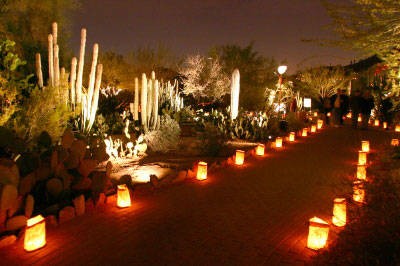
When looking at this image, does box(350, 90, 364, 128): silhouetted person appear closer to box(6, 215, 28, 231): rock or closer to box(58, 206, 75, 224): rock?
box(58, 206, 75, 224): rock

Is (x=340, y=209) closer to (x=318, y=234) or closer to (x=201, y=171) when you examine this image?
(x=318, y=234)

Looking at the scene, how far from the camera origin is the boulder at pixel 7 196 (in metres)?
3.55

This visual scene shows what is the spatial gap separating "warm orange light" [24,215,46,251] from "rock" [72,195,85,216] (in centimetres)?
80

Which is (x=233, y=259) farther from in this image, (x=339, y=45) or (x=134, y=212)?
(x=339, y=45)

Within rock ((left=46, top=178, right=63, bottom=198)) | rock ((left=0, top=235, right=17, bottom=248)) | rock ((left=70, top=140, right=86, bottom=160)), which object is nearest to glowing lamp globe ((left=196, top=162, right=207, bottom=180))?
rock ((left=70, top=140, right=86, bottom=160))

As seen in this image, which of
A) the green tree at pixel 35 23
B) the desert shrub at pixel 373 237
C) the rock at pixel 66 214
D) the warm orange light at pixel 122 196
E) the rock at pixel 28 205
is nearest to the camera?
the desert shrub at pixel 373 237

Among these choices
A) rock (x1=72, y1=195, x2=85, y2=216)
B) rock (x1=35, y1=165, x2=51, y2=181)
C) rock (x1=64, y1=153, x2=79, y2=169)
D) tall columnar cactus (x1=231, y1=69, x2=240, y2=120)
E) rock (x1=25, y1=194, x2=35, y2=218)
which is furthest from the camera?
tall columnar cactus (x1=231, y1=69, x2=240, y2=120)

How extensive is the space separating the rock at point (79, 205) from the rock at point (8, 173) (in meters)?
0.87

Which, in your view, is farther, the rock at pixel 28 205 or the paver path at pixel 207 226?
the rock at pixel 28 205

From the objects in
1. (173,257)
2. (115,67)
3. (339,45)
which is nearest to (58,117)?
(173,257)

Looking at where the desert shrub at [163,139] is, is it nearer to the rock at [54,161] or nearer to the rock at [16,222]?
the rock at [54,161]

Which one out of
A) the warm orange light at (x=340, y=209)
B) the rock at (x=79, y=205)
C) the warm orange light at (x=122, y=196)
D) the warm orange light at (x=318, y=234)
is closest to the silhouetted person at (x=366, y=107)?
the warm orange light at (x=340, y=209)

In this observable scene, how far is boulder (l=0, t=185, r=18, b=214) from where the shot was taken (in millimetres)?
3551

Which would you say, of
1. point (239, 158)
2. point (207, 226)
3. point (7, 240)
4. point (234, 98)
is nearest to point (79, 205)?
point (7, 240)
